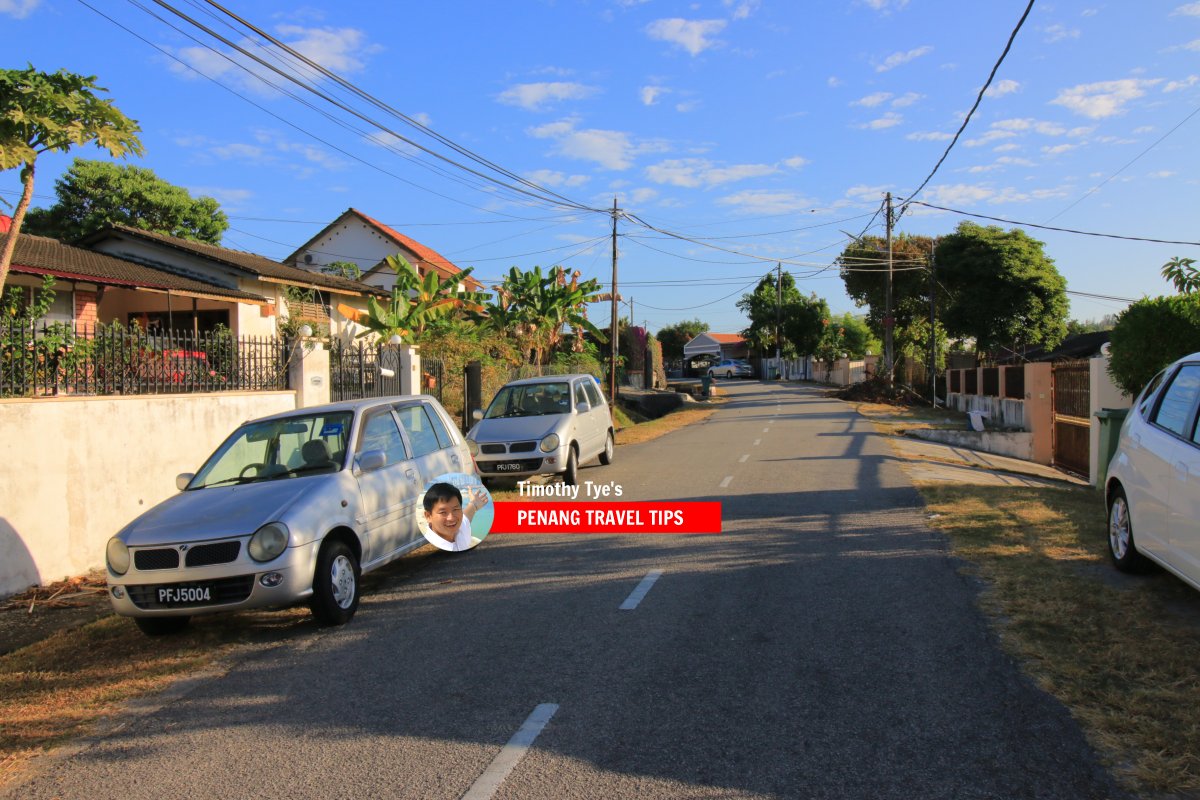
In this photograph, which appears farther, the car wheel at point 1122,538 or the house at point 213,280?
the house at point 213,280

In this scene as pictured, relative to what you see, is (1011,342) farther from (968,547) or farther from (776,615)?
(776,615)

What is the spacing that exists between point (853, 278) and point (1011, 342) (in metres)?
14.2

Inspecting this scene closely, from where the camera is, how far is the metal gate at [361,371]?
15.4 metres

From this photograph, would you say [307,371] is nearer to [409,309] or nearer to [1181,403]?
[1181,403]

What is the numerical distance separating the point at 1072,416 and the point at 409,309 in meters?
16.2

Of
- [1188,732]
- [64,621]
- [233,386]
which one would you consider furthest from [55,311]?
[1188,732]

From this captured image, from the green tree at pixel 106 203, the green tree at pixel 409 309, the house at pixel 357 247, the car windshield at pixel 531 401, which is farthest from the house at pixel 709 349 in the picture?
the car windshield at pixel 531 401

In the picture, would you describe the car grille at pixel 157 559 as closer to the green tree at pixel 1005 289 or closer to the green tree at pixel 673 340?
the green tree at pixel 1005 289

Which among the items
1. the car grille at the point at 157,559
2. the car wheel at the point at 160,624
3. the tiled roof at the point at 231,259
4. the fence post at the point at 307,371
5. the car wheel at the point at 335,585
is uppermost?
the tiled roof at the point at 231,259

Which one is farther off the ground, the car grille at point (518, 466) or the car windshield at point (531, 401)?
the car windshield at point (531, 401)

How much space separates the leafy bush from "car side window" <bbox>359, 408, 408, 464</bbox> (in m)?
9.42

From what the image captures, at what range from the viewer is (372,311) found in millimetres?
22500

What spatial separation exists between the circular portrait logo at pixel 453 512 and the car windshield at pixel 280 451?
3.73ft

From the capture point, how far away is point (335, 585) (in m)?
6.77
